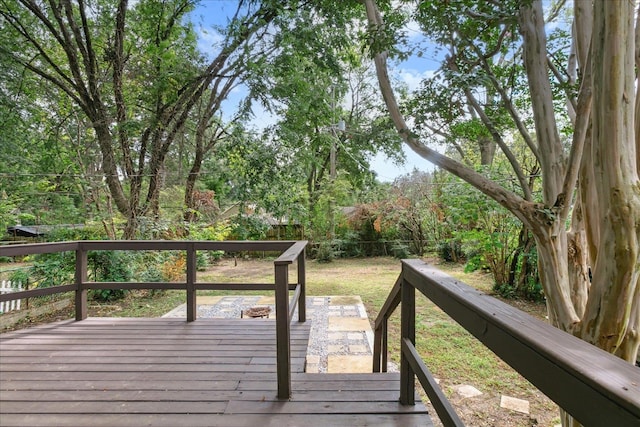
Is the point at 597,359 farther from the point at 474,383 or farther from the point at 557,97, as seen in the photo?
the point at 557,97

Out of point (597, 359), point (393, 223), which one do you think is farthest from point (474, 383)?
point (393, 223)

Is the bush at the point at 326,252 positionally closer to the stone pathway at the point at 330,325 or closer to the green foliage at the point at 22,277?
the stone pathway at the point at 330,325

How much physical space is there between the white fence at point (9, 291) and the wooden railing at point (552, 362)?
249 inches

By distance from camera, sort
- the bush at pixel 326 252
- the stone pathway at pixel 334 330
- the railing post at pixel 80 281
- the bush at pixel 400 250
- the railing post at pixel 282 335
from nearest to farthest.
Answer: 1. the railing post at pixel 282 335
2. the railing post at pixel 80 281
3. the stone pathway at pixel 334 330
4. the bush at pixel 400 250
5. the bush at pixel 326 252

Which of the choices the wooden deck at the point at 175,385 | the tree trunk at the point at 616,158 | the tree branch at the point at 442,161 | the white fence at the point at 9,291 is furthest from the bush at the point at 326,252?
the tree trunk at the point at 616,158

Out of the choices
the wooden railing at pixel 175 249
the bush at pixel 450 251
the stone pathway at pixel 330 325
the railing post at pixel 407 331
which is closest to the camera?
the railing post at pixel 407 331

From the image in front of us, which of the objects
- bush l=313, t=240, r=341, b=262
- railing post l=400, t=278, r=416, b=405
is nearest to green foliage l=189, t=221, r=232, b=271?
bush l=313, t=240, r=341, b=262

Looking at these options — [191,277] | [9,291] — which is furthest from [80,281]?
[9,291]

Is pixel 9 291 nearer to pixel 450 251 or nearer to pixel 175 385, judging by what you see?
pixel 175 385

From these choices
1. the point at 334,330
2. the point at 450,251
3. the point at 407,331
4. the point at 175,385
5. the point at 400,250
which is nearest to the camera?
the point at 407,331

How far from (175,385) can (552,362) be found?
2113 millimetres

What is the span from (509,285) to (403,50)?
5031mm

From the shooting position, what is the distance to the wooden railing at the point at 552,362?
0.47 metres

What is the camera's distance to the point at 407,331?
1593 mm
